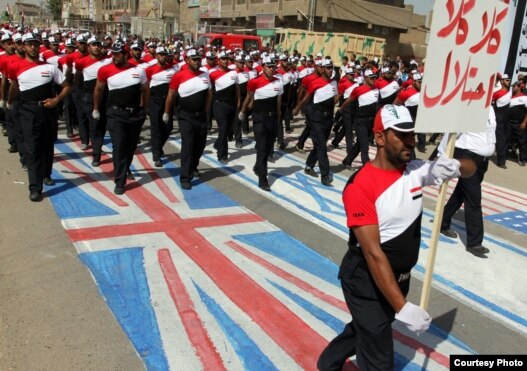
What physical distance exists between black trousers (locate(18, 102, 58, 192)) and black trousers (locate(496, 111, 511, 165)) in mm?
10303

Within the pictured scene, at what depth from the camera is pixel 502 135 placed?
1220cm

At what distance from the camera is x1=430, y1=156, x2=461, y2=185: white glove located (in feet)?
9.85

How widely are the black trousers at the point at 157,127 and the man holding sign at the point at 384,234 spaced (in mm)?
6984

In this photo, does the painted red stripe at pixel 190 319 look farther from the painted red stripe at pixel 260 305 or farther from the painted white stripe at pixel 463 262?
the painted white stripe at pixel 463 262

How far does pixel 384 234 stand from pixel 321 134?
251 inches

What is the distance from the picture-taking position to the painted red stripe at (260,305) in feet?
12.9

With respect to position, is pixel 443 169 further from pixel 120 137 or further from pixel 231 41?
pixel 231 41

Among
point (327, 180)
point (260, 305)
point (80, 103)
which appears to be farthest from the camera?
point (80, 103)

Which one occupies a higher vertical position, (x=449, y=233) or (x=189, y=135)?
(x=189, y=135)

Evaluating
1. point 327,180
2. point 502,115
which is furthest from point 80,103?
point 502,115

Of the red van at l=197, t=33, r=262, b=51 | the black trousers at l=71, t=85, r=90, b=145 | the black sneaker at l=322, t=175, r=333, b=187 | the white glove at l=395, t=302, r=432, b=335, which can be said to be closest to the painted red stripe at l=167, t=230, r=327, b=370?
the white glove at l=395, t=302, r=432, b=335

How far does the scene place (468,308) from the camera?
4.83m

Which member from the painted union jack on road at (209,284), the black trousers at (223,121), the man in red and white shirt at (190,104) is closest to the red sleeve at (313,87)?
the black trousers at (223,121)

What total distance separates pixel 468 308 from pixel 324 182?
14.6 feet
